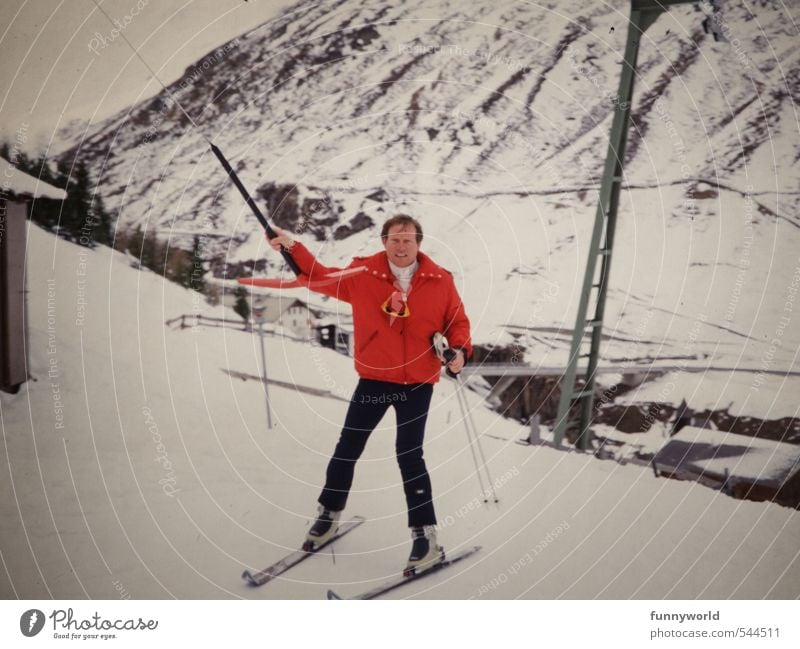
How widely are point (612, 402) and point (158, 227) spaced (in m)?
1.09

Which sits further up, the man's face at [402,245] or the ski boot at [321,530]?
the man's face at [402,245]

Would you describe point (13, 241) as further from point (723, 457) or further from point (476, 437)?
point (723, 457)

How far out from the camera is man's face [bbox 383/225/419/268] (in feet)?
5.29

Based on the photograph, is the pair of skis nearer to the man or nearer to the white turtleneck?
the man

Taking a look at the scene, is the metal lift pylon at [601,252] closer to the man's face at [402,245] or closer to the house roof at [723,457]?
the house roof at [723,457]

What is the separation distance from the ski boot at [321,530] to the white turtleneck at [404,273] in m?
0.51

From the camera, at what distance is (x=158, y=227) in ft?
5.56

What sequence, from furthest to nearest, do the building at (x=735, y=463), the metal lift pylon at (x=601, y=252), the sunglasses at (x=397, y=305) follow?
the building at (x=735, y=463), the metal lift pylon at (x=601, y=252), the sunglasses at (x=397, y=305)

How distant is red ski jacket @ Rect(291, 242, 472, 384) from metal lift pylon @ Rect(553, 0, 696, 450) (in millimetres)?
309
